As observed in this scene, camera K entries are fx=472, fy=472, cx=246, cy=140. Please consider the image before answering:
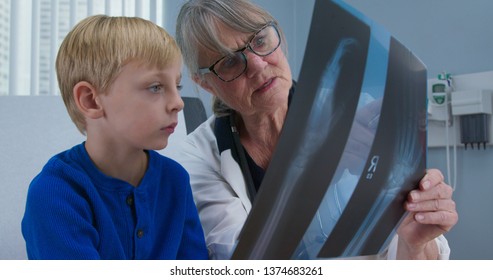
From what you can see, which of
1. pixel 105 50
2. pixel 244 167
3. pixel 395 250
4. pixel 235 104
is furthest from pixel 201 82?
pixel 395 250

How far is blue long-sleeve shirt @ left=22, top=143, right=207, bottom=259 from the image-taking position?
63 centimetres

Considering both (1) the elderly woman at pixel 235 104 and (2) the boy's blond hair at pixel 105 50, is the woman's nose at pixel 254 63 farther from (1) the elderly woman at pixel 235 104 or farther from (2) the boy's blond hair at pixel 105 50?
(2) the boy's blond hair at pixel 105 50

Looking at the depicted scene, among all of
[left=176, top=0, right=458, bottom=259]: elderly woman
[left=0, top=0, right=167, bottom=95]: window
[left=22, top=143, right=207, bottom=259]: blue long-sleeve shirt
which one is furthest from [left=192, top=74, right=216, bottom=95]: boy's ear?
[left=0, top=0, right=167, bottom=95]: window

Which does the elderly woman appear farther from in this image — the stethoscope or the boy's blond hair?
the boy's blond hair

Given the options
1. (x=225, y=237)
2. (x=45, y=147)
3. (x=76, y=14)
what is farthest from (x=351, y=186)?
(x=76, y=14)

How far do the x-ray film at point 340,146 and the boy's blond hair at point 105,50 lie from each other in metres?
0.32

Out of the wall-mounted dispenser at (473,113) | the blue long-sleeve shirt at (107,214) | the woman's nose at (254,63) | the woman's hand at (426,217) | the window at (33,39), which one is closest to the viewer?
the blue long-sleeve shirt at (107,214)

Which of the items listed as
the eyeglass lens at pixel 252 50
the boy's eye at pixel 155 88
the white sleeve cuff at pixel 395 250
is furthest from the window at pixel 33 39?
the white sleeve cuff at pixel 395 250

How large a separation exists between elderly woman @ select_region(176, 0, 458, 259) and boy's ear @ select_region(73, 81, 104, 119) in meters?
0.27

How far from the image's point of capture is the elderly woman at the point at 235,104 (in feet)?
2.75

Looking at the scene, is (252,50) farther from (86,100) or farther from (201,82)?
(86,100)

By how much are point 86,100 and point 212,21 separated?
308mm

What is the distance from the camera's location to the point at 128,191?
72cm
